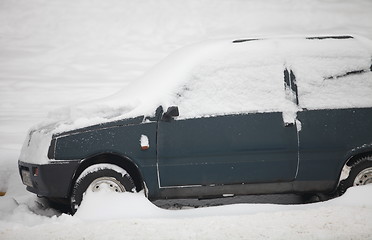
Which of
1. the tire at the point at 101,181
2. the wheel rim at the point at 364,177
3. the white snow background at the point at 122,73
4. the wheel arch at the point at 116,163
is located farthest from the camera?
the wheel rim at the point at 364,177

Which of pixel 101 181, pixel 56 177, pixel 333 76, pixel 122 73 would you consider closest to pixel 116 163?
pixel 101 181

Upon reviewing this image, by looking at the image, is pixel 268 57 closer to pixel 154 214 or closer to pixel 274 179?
pixel 274 179

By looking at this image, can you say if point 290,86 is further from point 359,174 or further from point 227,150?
point 359,174

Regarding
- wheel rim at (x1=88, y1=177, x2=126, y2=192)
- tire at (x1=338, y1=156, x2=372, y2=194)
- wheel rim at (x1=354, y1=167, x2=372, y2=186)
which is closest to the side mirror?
wheel rim at (x1=88, y1=177, x2=126, y2=192)

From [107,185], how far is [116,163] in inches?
9.5

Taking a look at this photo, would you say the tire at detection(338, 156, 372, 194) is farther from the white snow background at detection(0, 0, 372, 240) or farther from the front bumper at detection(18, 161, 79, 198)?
the front bumper at detection(18, 161, 79, 198)

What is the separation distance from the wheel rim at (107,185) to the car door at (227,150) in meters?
0.41

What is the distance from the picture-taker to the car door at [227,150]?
4074mm

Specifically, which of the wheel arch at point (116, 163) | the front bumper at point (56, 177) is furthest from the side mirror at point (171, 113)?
the front bumper at point (56, 177)

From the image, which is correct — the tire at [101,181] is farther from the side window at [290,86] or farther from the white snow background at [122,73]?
the side window at [290,86]

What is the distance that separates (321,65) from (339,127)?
699 mm

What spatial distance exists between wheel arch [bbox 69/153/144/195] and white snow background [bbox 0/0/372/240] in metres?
0.22

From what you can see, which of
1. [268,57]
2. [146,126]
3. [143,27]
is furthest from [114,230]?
[143,27]

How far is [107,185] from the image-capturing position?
4.06m
